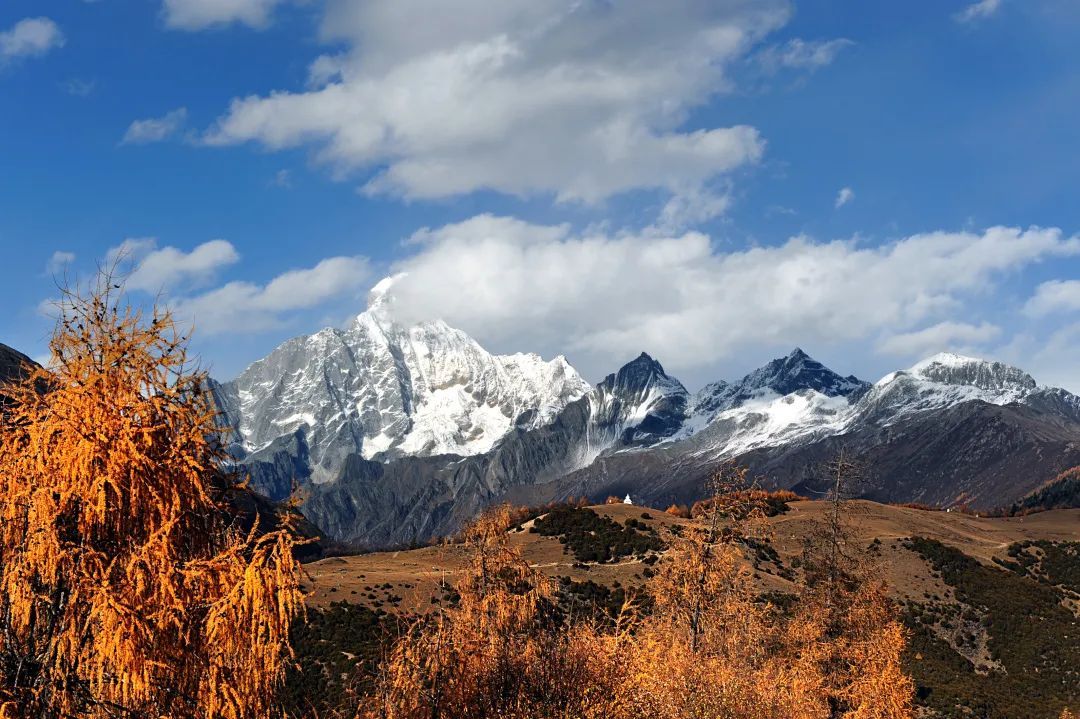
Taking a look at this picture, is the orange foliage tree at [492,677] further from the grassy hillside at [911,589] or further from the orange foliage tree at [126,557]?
the grassy hillside at [911,589]

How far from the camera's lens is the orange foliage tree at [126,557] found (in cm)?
759

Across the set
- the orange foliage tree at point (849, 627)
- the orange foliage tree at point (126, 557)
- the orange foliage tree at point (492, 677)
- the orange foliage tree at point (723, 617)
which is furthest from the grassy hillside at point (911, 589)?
the orange foliage tree at point (126, 557)

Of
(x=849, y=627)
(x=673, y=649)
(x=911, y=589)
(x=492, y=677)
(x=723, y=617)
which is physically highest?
(x=492, y=677)

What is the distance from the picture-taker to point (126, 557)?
8.19m

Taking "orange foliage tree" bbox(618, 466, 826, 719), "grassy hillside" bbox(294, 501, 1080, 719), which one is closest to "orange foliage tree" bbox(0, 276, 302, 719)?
"orange foliage tree" bbox(618, 466, 826, 719)

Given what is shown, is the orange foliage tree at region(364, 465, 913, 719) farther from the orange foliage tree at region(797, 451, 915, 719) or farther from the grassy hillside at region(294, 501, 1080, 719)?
the grassy hillside at region(294, 501, 1080, 719)

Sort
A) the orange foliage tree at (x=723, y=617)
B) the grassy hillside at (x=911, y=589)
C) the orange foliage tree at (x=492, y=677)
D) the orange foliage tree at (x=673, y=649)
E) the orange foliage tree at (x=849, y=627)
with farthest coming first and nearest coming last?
the grassy hillside at (x=911, y=589)
the orange foliage tree at (x=849, y=627)
the orange foliage tree at (x=723, y=617)
the orange foliage tree at (x=673, y=649)
the orange foliage tree at (x=492, y=677)

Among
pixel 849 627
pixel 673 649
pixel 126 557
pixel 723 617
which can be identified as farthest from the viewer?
pixel 849 627

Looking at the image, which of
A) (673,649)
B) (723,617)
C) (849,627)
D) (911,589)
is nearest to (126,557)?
(673,649)

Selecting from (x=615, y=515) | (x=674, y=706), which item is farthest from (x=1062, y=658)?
(x=674, y=706)

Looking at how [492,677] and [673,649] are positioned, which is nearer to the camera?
[492,677]

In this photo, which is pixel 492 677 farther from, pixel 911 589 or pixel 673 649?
pixel 911 589

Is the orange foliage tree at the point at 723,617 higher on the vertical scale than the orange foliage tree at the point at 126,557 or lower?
lower

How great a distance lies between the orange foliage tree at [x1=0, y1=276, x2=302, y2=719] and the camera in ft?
24.9
